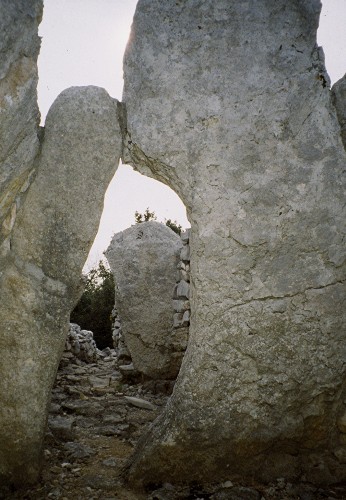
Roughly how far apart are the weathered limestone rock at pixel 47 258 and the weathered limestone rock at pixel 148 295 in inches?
122

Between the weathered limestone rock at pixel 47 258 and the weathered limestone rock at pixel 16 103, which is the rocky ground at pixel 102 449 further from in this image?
the weathered limestone rock at pixel 16 103

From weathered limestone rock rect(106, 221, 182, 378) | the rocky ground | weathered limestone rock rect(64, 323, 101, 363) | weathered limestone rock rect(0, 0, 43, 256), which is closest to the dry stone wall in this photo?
weathered limestone rock rect(106, 221, 182, 378)

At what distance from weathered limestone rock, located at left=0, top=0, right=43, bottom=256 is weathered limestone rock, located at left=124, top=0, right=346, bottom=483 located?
2.31ft

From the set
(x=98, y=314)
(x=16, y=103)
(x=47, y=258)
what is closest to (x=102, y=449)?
(x=47, y=258)

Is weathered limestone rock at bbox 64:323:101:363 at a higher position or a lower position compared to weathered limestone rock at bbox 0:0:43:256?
lower

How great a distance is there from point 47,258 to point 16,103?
96 centimetres

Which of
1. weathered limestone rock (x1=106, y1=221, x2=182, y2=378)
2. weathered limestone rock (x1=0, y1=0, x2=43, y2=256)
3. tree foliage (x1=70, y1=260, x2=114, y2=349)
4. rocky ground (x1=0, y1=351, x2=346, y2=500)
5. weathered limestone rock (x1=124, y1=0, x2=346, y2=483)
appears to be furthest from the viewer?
tree foliage (x1=70, y1=260, x2=114, y2=349)

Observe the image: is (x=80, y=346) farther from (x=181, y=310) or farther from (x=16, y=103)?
(x=16, y=103)

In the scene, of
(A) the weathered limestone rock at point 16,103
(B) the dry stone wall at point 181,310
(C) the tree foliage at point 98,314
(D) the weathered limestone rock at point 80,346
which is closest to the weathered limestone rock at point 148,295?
(B) the dry stone wall at point 181,310

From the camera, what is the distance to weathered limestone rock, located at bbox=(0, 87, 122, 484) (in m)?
2.38

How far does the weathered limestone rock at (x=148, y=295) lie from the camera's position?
5551 millimetres

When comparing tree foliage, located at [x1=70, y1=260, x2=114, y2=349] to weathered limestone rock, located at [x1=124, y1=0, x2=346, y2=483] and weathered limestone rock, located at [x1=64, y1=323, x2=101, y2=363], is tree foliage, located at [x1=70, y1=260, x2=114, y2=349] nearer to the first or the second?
weathered limestone rock, located at [x1=64, y1=323, x2=101, y2=363]

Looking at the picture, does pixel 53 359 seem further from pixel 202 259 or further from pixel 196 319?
pixel 202 259

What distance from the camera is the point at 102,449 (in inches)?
122
